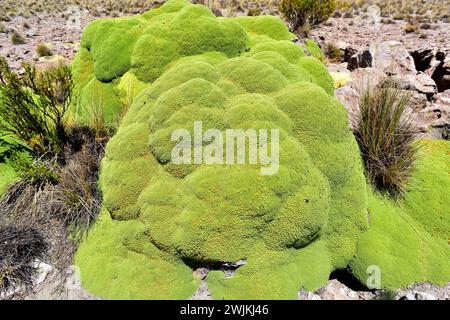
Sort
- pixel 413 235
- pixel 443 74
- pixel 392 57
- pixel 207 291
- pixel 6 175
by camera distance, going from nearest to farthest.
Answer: pixel 207 291 → pixel 413 235 → pixel 6 175 → pixel 443 74 → pixel 392 57

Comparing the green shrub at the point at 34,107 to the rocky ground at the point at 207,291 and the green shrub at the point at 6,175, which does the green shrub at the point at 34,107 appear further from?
the rocky ground at the point at 207,291

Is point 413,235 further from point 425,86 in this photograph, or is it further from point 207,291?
point 425,86

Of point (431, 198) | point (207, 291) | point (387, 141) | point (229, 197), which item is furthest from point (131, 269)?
point (431, 198)

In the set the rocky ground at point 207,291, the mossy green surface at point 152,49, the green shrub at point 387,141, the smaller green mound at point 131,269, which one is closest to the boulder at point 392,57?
the mossy green surface at point 152,49

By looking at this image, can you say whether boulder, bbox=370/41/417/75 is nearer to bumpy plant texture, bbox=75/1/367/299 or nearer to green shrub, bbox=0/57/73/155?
bumpy plant texture, bbox=75/1/367/299

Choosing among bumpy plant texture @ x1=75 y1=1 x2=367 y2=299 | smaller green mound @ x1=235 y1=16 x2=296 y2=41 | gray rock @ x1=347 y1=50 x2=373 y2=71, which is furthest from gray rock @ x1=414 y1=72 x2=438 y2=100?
bumpy plant texture @ x1=75 y1=1 x2=367 y2=299

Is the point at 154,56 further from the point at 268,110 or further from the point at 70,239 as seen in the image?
the point at 70,239
